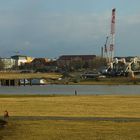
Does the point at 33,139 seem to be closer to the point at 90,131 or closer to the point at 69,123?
the point at 90,131

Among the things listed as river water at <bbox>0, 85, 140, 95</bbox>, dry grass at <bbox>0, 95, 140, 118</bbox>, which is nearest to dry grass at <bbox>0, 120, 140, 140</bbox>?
dry grass at <bbox>0, 95, 140, 118</bbox>

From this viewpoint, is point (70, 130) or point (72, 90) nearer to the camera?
point (70, 130)

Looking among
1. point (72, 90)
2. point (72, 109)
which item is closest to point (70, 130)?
point (72, 109)

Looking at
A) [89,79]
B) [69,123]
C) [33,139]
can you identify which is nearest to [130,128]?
[69,123]

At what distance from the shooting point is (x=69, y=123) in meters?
24.9

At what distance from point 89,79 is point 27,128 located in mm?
176648

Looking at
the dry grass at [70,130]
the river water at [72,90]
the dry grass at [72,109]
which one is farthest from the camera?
the river water at [72,90]

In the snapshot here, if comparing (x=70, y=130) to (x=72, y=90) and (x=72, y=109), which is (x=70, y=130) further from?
(x=72, y=90)

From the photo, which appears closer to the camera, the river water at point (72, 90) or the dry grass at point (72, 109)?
the dry grass at point (72, 109)

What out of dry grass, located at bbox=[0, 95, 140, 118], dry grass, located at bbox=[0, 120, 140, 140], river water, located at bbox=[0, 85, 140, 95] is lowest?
river water, located at bbox=[0, 85, 140, 95]

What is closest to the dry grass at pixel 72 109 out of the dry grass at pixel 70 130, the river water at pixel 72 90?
the dry grass at pixel 70 130

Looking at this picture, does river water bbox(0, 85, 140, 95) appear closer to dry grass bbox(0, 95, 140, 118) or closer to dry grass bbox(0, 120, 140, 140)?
dry grass bbox(0, 95, 140, 118)

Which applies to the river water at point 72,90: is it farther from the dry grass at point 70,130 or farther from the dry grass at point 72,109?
the dry grass at point 70,130

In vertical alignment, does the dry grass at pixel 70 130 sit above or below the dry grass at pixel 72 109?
above
